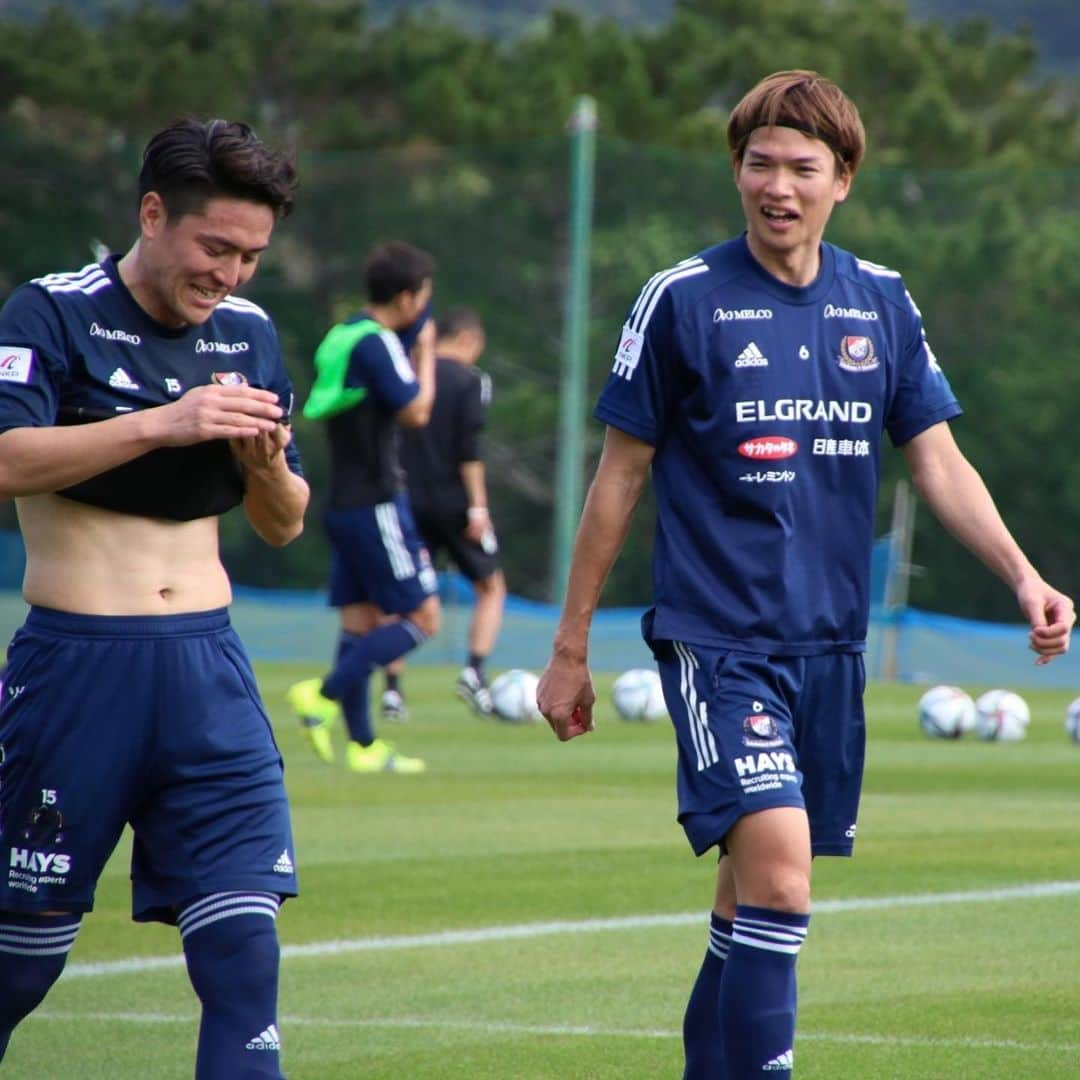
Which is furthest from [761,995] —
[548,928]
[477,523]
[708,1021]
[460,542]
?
[460,542]

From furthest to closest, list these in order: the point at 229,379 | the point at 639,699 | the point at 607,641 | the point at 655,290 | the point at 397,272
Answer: the point at 607,641 < the point at 639,699 < the point at 397,272 < the point at 655,290 < the point at 229,379

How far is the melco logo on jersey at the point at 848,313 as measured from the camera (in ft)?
16.8

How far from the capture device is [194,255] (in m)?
4.68

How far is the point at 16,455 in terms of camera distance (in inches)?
179

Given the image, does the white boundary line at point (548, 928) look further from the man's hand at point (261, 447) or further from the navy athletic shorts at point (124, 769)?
the man's hand at point (261, 447)

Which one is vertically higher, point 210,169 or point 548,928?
point 210,169

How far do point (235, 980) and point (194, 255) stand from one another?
51.5 inches

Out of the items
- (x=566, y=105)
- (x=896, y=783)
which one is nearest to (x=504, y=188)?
(x=896, y=783)

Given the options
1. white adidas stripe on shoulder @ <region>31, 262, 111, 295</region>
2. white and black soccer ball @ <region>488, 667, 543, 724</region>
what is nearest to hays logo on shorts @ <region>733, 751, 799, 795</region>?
white adidas stripe on shoulder @ <region>31, 262, 111, 295</region>

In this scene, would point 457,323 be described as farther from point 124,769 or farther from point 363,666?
point 124,769

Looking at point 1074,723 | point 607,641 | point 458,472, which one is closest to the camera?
point 1074,723

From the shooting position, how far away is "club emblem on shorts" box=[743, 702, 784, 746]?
491 centimetres

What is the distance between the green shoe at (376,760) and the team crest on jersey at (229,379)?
7711 millimetres

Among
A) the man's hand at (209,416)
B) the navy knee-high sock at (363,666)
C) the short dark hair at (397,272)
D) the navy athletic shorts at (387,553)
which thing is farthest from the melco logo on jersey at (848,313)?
the navy athletic shorts at (387,553)
